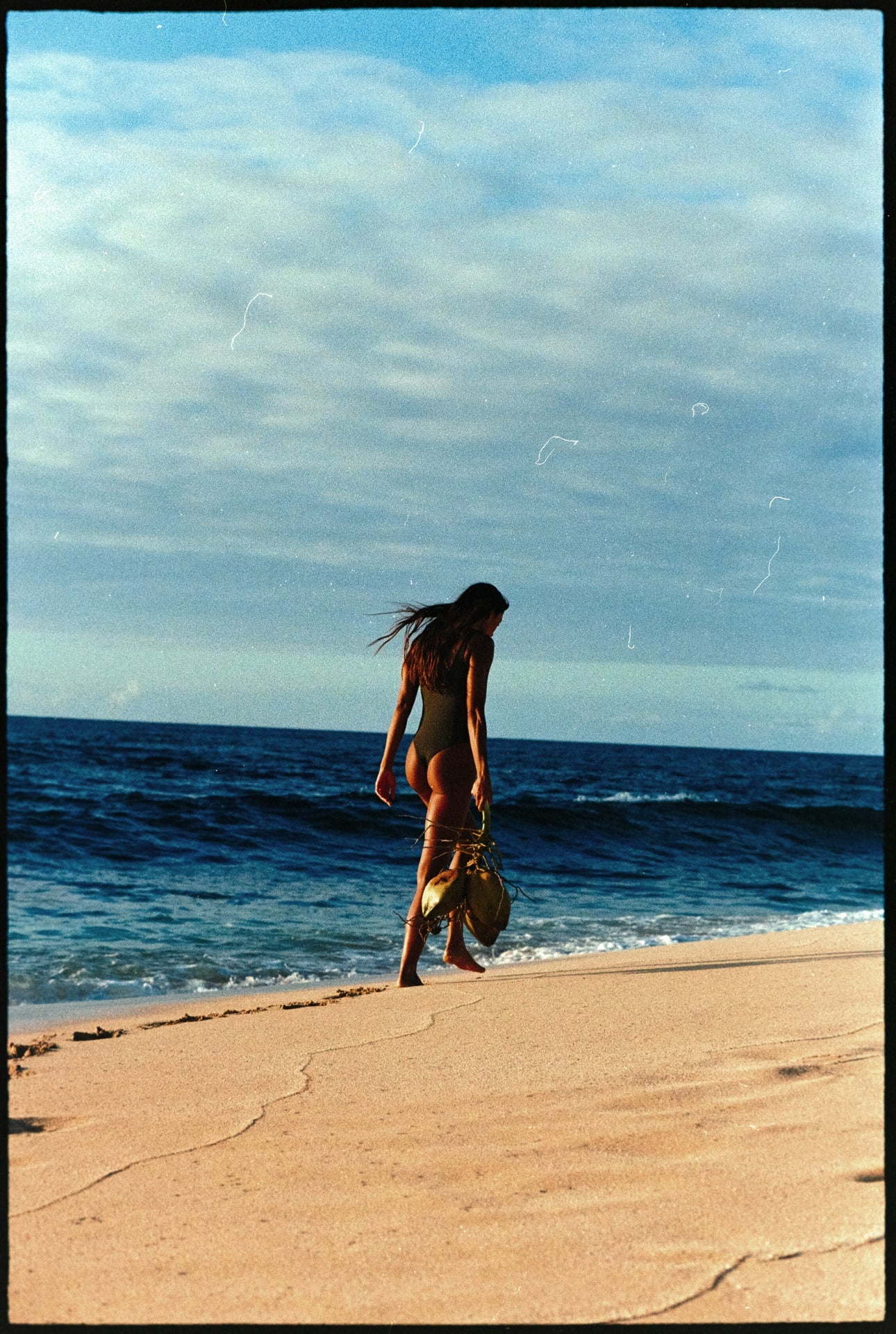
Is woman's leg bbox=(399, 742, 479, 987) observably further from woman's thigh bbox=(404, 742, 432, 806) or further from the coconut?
the coconut

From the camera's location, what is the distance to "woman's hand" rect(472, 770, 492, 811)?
4.19m

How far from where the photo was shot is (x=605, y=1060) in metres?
3.25

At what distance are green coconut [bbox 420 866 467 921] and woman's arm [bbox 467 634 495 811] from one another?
0.55 metres

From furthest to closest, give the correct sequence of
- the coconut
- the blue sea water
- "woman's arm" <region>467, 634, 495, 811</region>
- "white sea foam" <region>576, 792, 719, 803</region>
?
"white sea foam" <region>576, 792, 719, 803</region>, the blue sea water, "woman's arm" <region>467, 634, 495, 811</region>, the coconut

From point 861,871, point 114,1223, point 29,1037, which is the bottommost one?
point 861,871

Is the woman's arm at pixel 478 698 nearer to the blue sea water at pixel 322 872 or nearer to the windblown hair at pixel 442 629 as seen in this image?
the windblown hair at pixel 442 629

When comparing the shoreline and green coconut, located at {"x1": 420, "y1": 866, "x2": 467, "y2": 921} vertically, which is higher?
green coconut, located at {"x1": 420, "y1": 866, "x2": 467, "y2": 921}

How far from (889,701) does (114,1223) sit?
1.68 meters

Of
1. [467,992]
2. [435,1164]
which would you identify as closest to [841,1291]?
[435,1164]

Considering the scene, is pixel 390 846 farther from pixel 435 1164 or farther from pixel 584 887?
pixel 435 1164

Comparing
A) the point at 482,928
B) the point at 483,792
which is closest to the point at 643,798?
the point at 483,792

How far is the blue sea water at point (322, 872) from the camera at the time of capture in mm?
6129

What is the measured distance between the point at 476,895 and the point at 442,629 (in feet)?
4.28

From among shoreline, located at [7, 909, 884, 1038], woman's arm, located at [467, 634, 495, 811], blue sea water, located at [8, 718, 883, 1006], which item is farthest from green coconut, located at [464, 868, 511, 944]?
blue sea water, located at [8, 718, 883, 1006]
